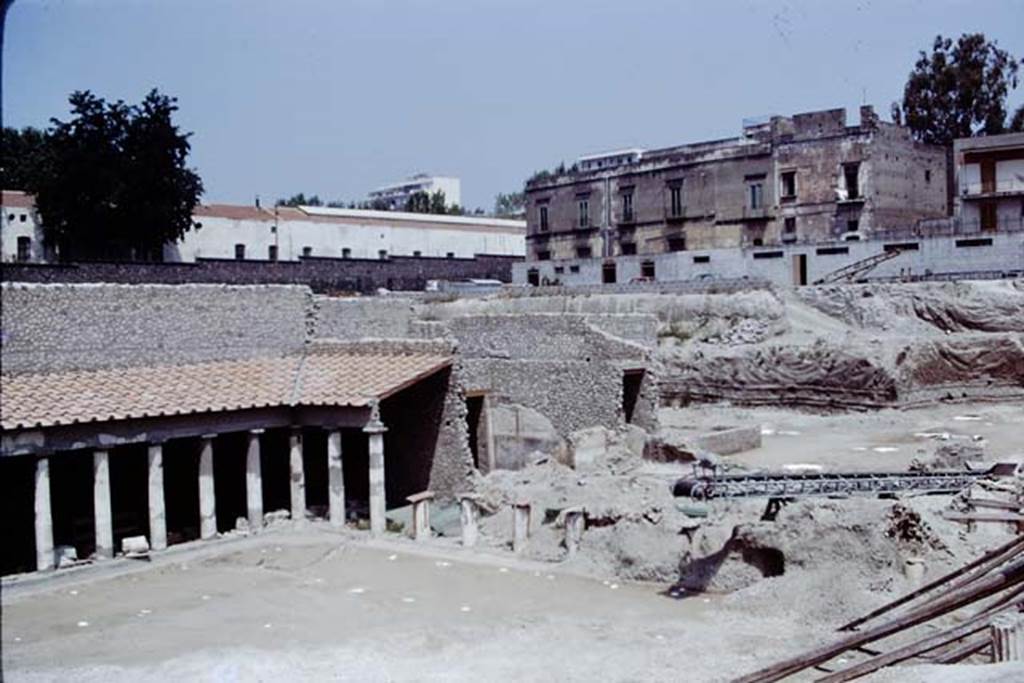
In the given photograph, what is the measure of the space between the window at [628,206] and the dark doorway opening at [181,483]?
3792 centimetres

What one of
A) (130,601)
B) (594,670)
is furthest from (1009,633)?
(130,601)

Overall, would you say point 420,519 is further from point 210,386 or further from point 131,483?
point 131,483

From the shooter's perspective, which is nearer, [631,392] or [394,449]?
[394,449]

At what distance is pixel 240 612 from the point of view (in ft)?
56.7

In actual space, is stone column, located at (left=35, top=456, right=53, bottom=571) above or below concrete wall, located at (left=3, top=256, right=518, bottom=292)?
below

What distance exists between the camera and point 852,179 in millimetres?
51500

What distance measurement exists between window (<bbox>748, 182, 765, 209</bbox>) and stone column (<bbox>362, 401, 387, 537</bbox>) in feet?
116

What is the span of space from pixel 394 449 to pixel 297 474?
9.71ft

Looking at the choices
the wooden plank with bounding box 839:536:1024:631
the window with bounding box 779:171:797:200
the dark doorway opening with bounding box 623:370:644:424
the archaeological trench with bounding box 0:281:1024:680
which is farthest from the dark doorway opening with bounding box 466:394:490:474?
the window with bounding box 779:171:797:200

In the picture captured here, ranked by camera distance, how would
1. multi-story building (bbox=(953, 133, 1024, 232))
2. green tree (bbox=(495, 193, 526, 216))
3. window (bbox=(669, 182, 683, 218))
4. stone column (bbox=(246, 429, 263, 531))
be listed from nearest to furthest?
stone column (bbox=(246, 429, 263, 531)) < multi-story building (bbox=(953, 133, 1024, 232)) < window (bbox=(669, 182, 683, 218)) < green tree (bbox=(495, 193, 526, 216))

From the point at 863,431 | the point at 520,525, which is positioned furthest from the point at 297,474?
the point at 863,431

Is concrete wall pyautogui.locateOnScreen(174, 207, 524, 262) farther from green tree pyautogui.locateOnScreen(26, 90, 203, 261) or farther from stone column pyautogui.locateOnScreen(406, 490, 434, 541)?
stone column pyautogui.locateOnScreen(406, 490, 434, 541)

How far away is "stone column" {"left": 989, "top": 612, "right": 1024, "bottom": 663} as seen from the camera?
10.5m

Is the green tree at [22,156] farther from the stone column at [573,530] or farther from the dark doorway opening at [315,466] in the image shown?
the stone column at [573,530]
